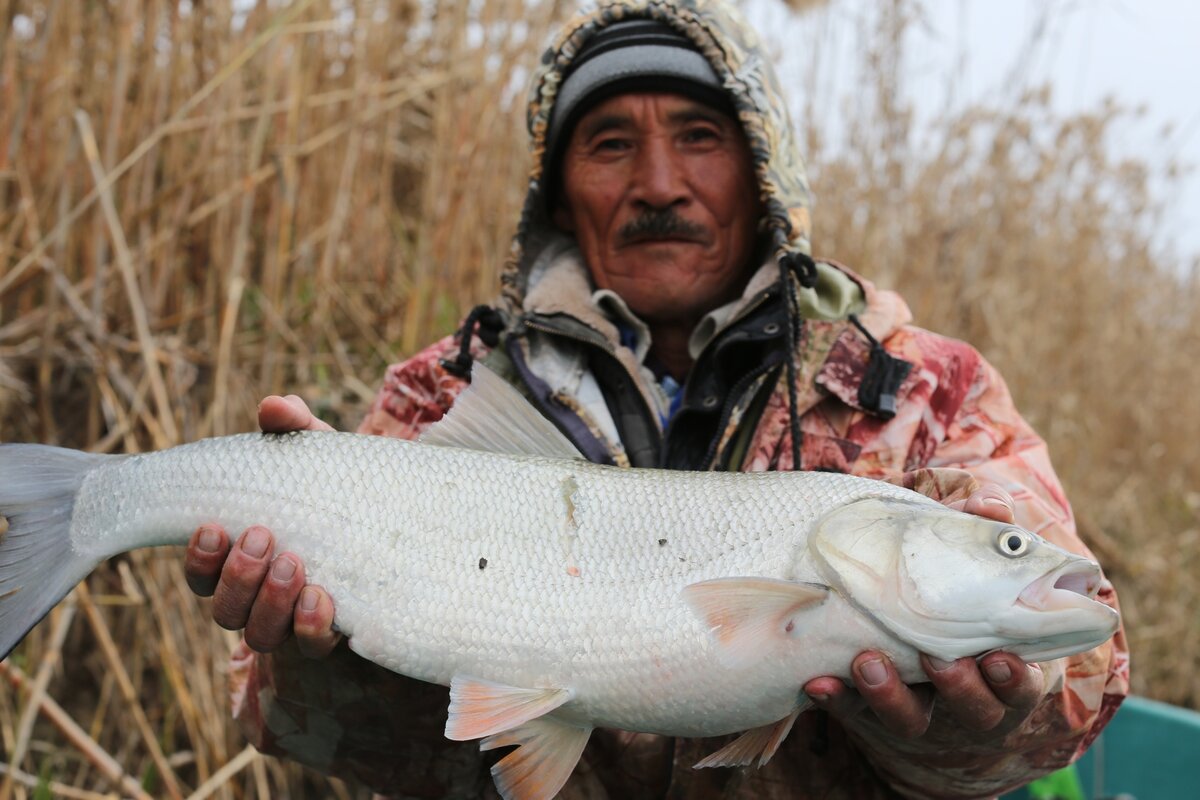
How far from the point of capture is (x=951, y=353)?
7.63 feet

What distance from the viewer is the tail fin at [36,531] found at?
1.64m

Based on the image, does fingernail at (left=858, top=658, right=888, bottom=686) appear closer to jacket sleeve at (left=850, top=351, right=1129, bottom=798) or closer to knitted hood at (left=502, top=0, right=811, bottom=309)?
jacket sleeve at (left=850, top=351, right=1129, bottom=798)

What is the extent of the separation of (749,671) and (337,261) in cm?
247

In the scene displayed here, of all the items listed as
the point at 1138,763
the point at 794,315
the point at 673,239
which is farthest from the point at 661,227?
the point at 1138,763

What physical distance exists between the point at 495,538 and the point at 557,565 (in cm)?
11

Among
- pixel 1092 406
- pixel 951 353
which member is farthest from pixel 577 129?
pixel 1092 406

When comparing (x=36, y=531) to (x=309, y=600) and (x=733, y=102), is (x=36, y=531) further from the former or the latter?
(x=733, y=102)

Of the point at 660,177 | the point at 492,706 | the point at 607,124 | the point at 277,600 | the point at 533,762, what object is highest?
the point at 607,124

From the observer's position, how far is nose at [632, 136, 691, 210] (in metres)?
2.42

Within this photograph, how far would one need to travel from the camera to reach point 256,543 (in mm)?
1661

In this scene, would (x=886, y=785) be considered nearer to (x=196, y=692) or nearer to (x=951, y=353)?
(x=951, y=353)

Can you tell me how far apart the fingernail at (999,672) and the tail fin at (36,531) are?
53.7 inches

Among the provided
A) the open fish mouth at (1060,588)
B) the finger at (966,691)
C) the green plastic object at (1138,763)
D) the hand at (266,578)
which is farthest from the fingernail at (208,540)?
the green plastic object at (1138,763)

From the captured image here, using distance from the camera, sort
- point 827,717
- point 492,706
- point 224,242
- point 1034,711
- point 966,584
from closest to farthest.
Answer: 1. point 966,584
2. point 492,706
3. point 1034,711
4. point 827,717
5. point 224,242
